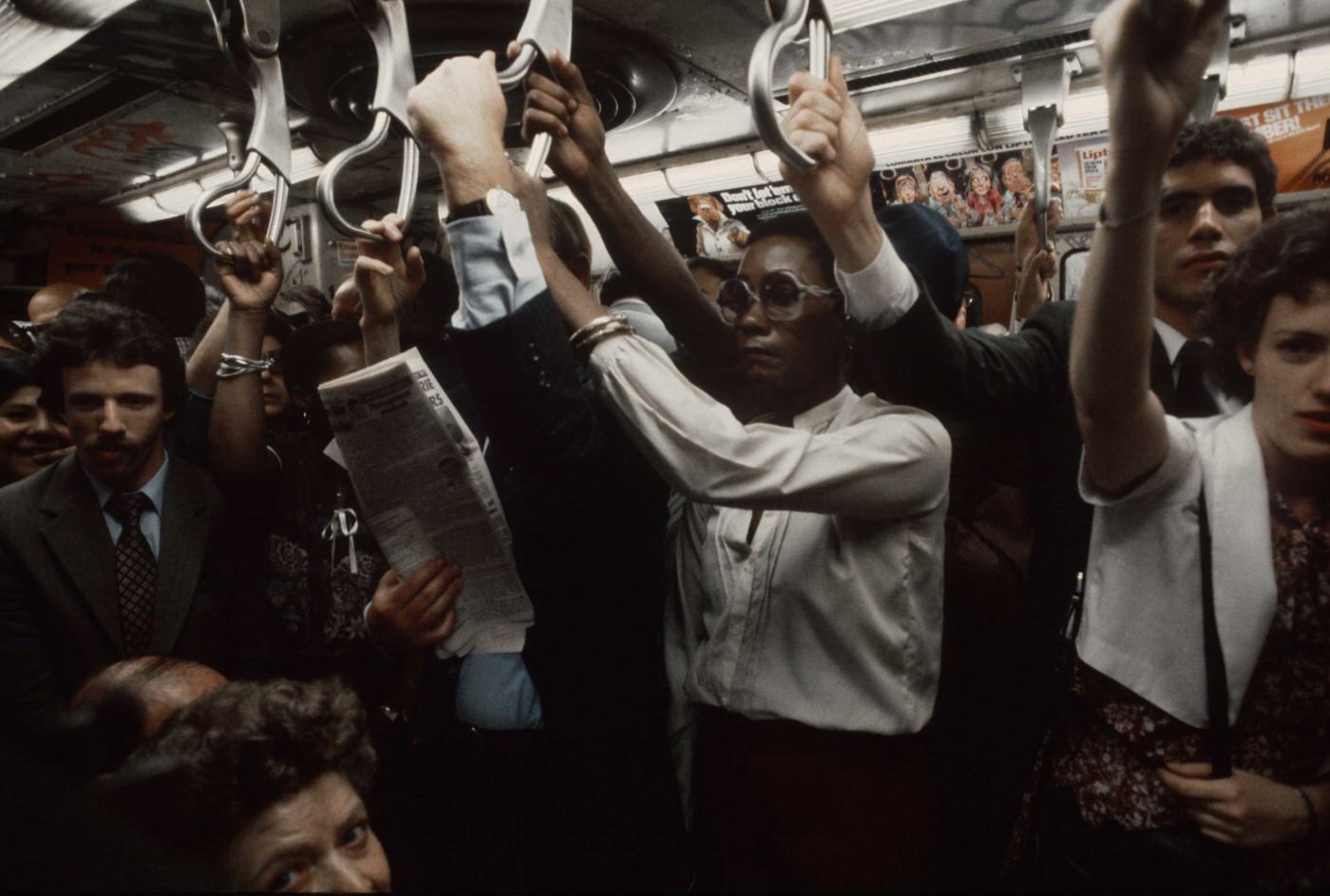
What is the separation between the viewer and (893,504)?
1033 mm

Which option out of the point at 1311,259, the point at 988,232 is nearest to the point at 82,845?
the point at 1311,259

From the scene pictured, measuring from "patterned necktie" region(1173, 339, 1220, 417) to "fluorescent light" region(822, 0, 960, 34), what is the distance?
6.82ft

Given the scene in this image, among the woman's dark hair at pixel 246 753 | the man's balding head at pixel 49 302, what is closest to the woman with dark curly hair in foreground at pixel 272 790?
the woman's dark hair at pixel 246 753

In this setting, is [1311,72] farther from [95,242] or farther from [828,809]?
[95,242]

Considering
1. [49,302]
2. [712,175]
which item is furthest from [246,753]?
[712,175]

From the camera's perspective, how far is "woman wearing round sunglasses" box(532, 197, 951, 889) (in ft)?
3.12

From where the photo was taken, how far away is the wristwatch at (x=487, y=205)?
82cm

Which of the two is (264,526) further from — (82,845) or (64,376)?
(82,845)

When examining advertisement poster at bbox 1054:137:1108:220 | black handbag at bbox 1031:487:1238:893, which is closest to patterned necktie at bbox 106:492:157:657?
black handbag at bbox 1031:487:1238:893

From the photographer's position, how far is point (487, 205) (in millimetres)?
824

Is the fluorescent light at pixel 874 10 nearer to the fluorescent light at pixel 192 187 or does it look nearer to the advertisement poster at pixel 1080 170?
the advertisement poster at pixel 1080 170

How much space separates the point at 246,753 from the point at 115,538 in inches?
33.3

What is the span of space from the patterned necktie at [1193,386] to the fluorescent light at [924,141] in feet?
10.7

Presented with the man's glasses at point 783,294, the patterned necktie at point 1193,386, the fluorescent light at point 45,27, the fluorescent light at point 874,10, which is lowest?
the patterned necktie at point 1193,386
